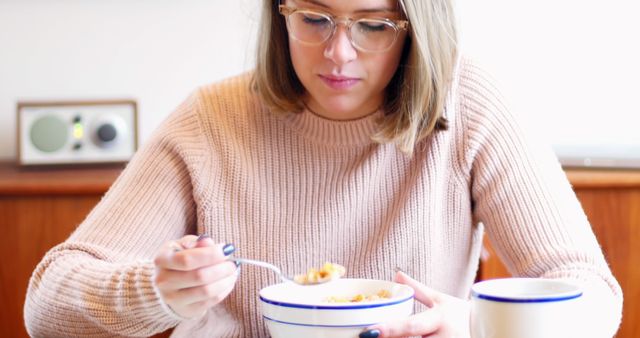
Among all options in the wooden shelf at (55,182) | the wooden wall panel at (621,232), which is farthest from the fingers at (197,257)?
the wooden wall panel at (621,232)

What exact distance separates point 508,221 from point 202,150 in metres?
0.50

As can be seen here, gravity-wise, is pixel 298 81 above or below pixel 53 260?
above

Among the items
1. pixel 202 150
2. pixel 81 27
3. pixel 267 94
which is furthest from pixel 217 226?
pixel 81 27

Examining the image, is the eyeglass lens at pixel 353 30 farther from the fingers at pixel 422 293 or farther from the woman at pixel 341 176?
the fingers at pixel 422 293

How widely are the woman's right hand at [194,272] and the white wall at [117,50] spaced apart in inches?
52.8

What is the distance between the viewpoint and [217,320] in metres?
1.45

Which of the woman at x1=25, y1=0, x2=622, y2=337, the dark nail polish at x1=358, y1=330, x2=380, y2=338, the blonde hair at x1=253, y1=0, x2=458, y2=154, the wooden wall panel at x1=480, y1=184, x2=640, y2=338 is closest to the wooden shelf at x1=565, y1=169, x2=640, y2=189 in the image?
the wooden wall panel at x1=480, y1=184, x2=640, y2=338

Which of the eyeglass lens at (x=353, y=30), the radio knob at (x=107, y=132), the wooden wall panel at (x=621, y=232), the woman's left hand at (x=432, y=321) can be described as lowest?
the wooden wall panel at (x=621, y=232)

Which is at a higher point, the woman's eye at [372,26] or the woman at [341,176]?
the woman's eye at [372,26]

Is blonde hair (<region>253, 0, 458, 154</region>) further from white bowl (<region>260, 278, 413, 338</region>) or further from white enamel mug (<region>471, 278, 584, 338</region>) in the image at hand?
white enamel mug (<region>471, 278, 584, 338</region>)

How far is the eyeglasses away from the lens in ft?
4.32

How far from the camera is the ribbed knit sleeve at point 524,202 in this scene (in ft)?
4.30

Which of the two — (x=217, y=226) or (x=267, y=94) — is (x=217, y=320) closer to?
(x=217, y=226)

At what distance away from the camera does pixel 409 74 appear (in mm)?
1425
